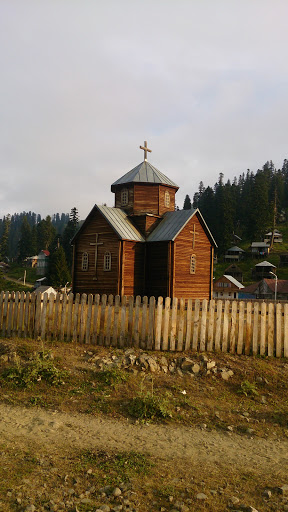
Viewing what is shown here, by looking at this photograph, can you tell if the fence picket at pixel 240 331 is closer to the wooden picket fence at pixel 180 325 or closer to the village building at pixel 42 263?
the wooden picket fence at pixel 180 325

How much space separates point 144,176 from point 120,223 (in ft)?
14.5

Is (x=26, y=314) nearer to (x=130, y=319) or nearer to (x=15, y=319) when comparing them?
(x=15, y=319)

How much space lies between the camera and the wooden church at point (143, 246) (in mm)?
24469

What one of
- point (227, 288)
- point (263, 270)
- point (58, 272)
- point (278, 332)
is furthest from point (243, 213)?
point (278, 332)

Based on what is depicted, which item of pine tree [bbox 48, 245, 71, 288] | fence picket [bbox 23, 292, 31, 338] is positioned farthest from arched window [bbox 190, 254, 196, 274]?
pine tree [bbox 48, 245, 71, 288]

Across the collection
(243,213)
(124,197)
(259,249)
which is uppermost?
(243,213)

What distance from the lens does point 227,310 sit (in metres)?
11.8

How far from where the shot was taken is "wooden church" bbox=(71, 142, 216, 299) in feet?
80.3

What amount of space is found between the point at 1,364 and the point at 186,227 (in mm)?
17327

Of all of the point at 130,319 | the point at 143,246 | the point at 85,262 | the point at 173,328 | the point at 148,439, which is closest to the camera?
the point at 148,439

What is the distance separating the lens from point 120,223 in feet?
83.1

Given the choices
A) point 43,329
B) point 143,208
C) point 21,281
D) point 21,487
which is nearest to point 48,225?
point 21,281

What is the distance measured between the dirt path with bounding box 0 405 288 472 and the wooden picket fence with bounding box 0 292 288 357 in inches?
171

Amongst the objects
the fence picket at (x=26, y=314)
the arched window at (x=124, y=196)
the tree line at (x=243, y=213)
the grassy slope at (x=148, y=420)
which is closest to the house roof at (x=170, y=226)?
the arched window at (x=124, y=196)
